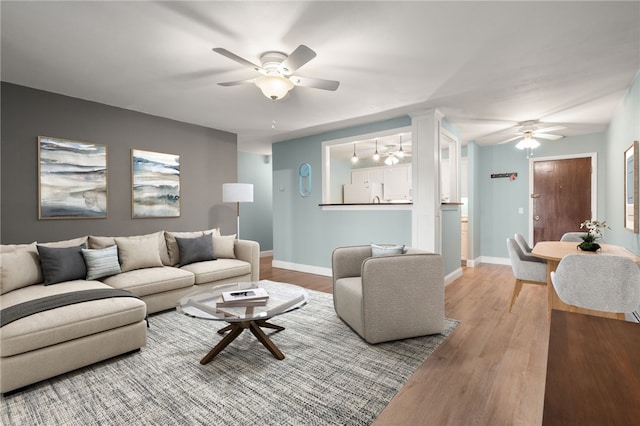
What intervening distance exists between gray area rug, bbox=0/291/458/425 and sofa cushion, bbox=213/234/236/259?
1.58 metres

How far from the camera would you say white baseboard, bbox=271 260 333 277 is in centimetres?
540

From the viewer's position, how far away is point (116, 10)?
6.76 feet

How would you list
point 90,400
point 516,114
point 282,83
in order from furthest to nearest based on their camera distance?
point 516,114 → point 282,83 → point 90,400

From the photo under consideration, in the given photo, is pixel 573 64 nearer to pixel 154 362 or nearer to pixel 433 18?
pixel 433 18

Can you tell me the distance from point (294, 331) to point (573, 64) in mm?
3532

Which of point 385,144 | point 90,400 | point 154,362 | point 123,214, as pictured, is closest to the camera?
point 90,400

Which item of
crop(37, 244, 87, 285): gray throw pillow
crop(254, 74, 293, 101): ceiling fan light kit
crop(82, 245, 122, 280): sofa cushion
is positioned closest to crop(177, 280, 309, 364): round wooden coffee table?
crop(82, 245, 122, 280): sofa cushion

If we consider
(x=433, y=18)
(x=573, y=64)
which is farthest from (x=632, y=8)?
(x=433, y=18)

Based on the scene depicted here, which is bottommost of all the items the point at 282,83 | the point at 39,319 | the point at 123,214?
the point at 39,319

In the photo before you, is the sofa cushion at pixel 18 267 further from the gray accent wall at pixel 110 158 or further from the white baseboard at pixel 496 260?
the white baseboard at pixel 496 260

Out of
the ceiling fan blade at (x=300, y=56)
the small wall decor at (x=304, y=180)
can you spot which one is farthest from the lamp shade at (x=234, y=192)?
the ceiling fan blade at (x=300, y=56)

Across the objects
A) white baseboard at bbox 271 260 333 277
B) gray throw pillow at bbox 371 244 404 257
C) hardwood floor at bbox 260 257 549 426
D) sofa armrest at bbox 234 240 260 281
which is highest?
gray throw pillow at bbox 371 244 404 257

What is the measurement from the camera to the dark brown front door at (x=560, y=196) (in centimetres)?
560

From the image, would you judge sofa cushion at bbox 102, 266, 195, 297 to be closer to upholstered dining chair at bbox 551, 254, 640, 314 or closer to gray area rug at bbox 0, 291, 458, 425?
gray area rug at bbox 0, 291, 458, 425
